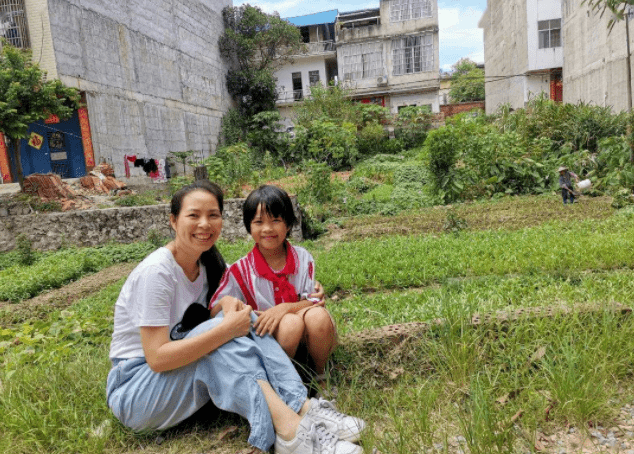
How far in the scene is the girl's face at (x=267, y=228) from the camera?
2574mm

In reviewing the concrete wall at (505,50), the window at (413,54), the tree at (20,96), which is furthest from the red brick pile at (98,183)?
the window at (413,54)

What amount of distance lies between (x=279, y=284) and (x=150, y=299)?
2.43 ft

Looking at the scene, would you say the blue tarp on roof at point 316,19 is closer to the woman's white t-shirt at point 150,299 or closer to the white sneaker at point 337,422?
the woman's white t-shirt at point 150,299

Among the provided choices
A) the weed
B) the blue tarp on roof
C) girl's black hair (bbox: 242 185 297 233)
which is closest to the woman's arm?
girl's black hair (bbox: 242 185 297 233)

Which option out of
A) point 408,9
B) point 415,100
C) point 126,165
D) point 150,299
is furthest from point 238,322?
point 408,9

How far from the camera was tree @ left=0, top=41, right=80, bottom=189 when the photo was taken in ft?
34.5

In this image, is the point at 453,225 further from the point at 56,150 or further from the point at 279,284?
the point at 56,150

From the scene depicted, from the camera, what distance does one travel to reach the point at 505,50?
25.8 m

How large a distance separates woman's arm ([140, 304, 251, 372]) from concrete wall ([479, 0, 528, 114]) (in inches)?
943

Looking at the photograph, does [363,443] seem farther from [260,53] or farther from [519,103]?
[260,53]

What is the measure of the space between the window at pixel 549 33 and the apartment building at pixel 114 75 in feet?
53.3

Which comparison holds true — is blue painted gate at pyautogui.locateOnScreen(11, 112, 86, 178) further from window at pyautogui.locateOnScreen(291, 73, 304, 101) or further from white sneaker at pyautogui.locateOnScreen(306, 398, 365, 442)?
window at pyautogui.locateOnScreen(291, 73, 304, 101)

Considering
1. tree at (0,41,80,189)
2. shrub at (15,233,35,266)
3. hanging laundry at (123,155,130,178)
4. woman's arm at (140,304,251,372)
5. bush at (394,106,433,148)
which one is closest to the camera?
woman's arm at (140,304,251,372)

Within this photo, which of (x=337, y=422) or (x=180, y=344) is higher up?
(x=180, y=344)
